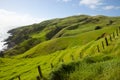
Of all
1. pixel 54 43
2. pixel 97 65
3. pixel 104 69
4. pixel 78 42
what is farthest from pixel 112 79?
pixel 54 43

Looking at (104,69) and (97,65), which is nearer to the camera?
(104,69)

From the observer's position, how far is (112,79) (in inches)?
589

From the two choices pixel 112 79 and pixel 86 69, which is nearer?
pixel 112 79

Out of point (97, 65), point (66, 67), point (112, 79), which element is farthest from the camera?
point (66, 67)

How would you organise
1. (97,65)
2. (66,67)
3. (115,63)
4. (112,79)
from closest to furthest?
(112,79) < (115,63) < (97,65) < (66,67)

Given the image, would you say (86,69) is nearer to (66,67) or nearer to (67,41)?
(66,67)

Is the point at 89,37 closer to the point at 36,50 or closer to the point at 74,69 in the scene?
the point at 36,50

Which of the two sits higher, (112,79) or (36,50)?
(112,79)

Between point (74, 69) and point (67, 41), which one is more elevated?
point (74, 69)

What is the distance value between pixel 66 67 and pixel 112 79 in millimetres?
5451

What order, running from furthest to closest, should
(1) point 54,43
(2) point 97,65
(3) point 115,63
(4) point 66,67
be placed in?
(1) point 54,43
(4) point 66,67
(2) point 97,65
(3) point 115,63

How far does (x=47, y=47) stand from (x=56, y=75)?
544 feet

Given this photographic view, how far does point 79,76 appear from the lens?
17531 mm

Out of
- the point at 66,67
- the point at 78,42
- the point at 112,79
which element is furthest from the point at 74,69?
the point at 78,42
